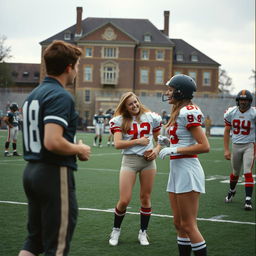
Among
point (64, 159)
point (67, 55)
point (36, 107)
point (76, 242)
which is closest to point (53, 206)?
point (64, 159)

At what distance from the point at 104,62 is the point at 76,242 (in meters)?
72.7

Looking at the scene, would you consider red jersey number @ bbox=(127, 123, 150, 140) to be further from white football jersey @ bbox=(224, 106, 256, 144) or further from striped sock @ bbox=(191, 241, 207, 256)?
white football jersey @ bbox=(224, 106, 256, 144)

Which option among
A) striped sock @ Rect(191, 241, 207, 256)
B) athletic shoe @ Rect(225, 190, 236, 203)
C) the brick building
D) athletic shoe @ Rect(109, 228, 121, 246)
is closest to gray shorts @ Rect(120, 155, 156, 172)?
athletic shoe @ Rect(109, 228, 121, 246)

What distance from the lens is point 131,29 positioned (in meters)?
80.7

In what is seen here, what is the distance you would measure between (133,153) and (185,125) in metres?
1.83

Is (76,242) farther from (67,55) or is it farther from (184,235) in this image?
(67,55)

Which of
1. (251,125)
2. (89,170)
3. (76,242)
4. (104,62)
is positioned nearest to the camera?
(76,242)

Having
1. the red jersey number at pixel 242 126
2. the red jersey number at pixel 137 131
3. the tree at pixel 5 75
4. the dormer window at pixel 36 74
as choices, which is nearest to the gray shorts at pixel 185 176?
the red jersey number at pixel 137 131

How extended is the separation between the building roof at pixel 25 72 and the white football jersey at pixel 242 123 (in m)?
84.1

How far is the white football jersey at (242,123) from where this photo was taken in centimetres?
992

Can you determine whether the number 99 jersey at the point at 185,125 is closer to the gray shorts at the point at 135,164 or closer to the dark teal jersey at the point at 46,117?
the dark teal jersey at the point at 46,117

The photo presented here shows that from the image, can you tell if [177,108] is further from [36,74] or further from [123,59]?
[36,74]

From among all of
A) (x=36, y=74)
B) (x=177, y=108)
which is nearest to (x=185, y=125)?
(x=177, y=108)

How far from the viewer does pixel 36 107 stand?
3934 mm
